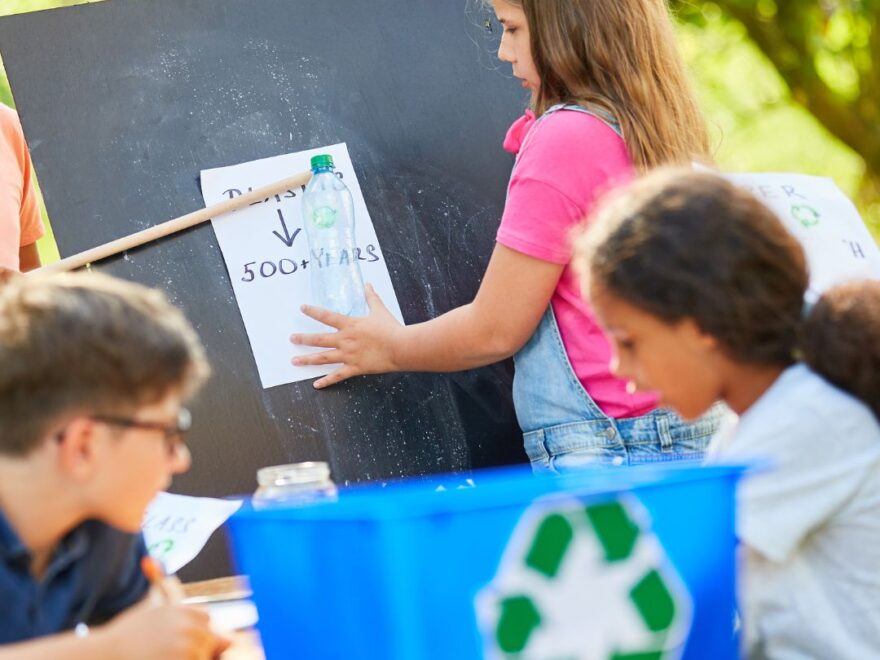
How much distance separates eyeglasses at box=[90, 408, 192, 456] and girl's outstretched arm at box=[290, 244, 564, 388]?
82 centimetres

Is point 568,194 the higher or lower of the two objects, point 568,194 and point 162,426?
the higher

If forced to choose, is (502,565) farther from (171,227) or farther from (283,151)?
(283,151)

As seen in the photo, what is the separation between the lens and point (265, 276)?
89.6 inches

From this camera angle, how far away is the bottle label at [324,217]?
7.47 ft

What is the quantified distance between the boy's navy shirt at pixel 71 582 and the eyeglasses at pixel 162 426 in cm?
13

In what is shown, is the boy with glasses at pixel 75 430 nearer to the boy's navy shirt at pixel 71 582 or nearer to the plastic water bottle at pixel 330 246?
the boy's navy shirt at pixel 71 582

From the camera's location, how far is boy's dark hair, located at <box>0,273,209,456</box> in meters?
1.21

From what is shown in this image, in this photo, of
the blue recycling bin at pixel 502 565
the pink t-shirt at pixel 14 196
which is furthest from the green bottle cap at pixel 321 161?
the blue recycling bin at pixel 502 565

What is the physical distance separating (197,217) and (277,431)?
42 centimetres

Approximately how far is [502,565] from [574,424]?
101cm

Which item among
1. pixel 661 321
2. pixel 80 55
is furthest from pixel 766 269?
pixel 80 55

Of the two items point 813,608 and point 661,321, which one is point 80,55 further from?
point 813,608

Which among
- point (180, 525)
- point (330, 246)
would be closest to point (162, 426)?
point (180, 525)

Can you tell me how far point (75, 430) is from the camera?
3.99ft
